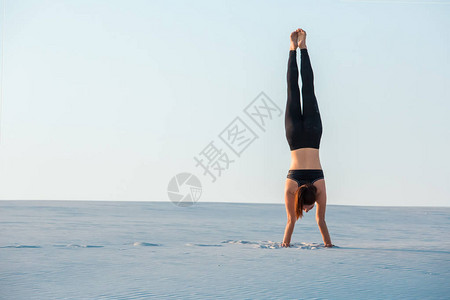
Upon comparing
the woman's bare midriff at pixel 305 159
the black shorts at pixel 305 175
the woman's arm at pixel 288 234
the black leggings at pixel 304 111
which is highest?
the black leggings at pixel 304 111

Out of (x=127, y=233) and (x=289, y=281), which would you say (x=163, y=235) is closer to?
(x=127, y=233)

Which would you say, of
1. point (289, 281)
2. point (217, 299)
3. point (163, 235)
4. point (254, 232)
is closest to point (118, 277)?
point (217, 299)

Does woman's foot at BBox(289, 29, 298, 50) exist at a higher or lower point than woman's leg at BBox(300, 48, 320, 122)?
higher

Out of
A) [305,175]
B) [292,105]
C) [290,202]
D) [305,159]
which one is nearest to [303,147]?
[305,159]

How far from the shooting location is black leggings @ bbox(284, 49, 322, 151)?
686 cm

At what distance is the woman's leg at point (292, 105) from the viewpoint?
6902 millimetres

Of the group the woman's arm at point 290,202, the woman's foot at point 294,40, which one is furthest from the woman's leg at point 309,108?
the woman's arm at point 290,202

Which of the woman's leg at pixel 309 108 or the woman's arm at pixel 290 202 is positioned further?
the woman's leg at pixel 309 108

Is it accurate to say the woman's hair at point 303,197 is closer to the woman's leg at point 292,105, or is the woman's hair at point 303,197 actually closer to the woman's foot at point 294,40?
the woman's leg at point 292,105

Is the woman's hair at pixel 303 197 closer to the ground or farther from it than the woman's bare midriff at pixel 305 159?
closer to the ground

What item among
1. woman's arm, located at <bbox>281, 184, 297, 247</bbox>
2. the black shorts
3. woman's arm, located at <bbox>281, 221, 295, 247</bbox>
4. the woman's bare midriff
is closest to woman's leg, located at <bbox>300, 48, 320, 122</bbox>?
the woman's bare midriff

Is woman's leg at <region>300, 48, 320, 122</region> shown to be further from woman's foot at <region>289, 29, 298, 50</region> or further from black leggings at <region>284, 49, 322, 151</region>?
woman's foot at <region>289, 29, 298, 50</region>

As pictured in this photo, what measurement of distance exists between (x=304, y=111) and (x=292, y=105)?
187 mm

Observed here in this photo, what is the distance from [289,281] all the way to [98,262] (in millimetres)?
2253
